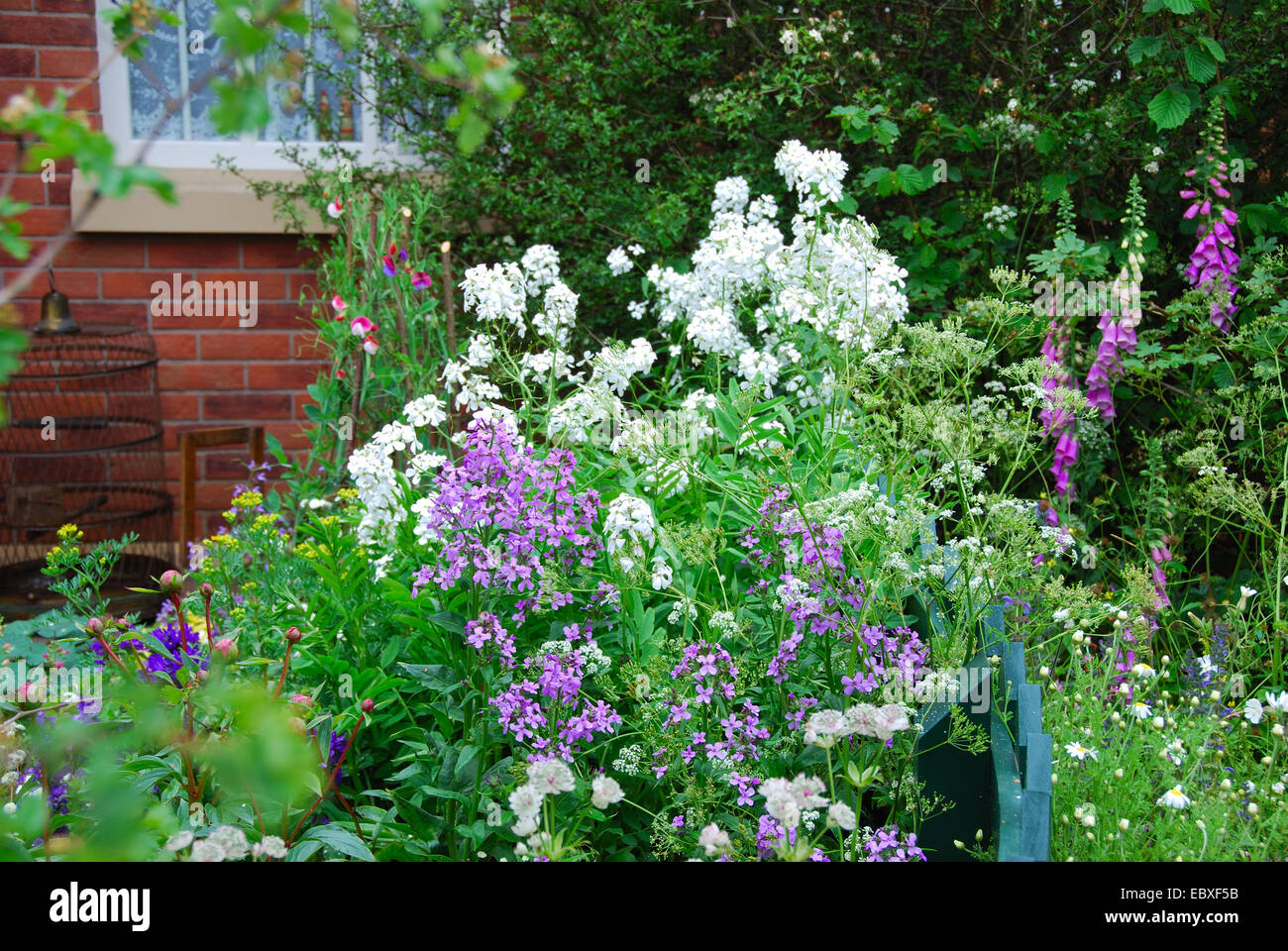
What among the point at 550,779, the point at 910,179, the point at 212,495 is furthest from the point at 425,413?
the point at 212,495

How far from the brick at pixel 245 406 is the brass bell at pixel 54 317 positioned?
64cm

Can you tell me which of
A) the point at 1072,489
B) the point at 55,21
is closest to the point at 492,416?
the point at 1072,489

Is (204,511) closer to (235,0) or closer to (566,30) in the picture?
(566,30)

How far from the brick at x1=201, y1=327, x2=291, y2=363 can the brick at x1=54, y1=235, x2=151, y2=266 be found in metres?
0.41

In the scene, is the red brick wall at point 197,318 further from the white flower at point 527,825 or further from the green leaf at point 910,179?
the white flower at point 527,825

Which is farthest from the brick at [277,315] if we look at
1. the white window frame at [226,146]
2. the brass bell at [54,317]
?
the brass bell at [54,317]

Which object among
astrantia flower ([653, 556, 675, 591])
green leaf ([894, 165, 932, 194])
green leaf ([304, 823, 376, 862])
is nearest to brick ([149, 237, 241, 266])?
green leaf ([894, 165, 932, 194])

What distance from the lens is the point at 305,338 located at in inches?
167

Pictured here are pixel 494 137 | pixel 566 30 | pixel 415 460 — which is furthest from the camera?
pixel 494 137

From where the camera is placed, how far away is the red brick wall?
13.8ft

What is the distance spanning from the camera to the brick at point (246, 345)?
4.33 metres

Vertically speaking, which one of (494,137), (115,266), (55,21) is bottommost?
(115,266)

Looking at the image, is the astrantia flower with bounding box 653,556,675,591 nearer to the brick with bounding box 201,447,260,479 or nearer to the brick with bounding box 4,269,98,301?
the brick with bounding box 201,447,260,479

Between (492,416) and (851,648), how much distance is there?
28.7 inches
